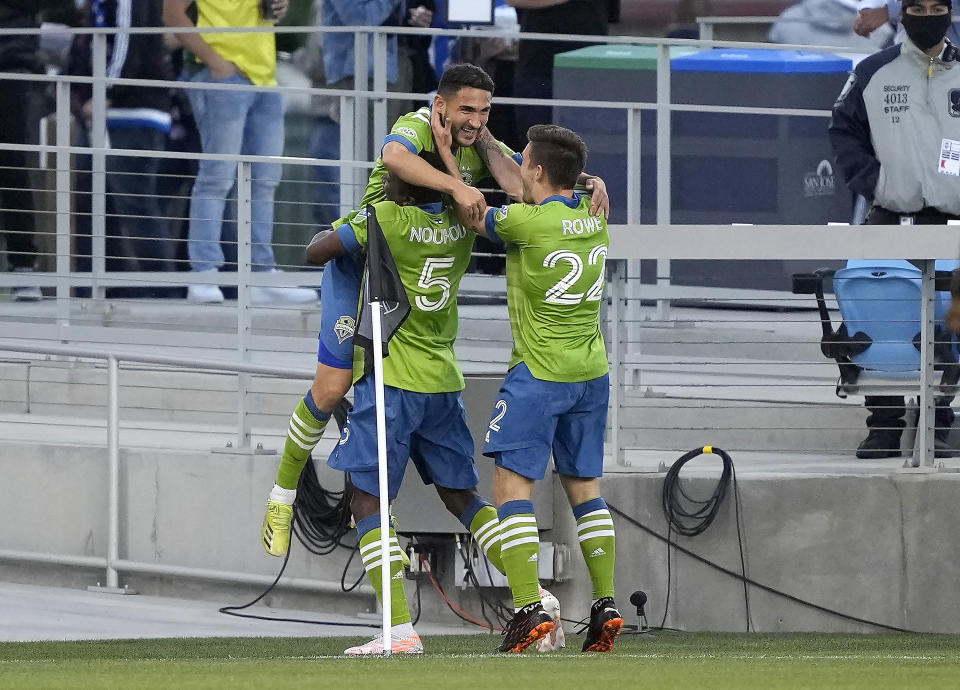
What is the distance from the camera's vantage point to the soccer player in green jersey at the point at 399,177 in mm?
7570

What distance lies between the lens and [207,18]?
13117mm

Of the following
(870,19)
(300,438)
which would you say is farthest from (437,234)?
(870,19)

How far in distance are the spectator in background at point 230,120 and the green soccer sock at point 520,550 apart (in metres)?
3.99

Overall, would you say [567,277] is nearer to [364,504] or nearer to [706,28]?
[364,504]

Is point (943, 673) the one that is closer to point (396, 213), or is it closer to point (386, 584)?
point (386, 584)

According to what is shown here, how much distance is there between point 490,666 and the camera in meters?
6.27

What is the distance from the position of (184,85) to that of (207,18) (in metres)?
1.72

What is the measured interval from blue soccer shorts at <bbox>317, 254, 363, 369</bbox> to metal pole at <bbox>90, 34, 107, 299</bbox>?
3.15 metres

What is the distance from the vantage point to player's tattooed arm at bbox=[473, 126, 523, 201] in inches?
311

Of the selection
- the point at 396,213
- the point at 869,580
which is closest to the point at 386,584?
the point at 396,213

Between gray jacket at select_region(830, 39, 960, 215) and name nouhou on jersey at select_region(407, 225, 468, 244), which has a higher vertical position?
gray jacket at select_region(830, 39, 960, 215)

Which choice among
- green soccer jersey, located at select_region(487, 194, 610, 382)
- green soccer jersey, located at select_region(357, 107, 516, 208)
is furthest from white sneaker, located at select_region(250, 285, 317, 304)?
green soccer jersey, located at select_region(487, 194, 610, 382)

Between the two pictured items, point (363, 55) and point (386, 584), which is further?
point (363, 55)

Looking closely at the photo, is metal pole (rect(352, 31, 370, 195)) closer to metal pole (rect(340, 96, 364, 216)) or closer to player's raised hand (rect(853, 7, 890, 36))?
metal pole (rect(340, 96, 364, 216))
